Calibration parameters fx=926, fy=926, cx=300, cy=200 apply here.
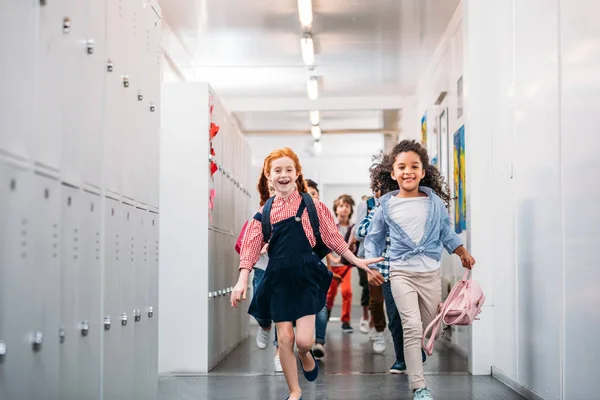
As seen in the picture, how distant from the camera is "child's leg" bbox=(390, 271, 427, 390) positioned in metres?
5.05

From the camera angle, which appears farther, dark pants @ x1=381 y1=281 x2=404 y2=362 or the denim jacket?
dark pants @ x1=381 y1=281 x2=404 y2=362

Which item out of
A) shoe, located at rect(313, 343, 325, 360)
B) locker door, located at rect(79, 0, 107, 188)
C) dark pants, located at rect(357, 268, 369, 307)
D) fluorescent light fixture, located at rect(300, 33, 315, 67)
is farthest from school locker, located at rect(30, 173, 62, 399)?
dark pants, located at rect(357, 268, 369, 307)

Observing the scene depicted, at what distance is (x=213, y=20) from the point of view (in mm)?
8906

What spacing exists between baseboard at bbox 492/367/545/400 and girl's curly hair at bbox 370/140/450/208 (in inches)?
47.3

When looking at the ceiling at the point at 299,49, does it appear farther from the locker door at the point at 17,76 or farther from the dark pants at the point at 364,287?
the locker door at the point at 17,76

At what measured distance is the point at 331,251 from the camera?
5.17 meters

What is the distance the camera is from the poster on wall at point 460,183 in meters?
7.36

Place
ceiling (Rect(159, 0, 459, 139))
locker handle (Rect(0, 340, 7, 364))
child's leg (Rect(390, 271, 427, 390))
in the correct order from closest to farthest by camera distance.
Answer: locker handle (Rect(0, 340, 7, 364))
child's leg (Rect(390, 271, 427, 390))
ceiling (Rect(159, 0, 459, 139))

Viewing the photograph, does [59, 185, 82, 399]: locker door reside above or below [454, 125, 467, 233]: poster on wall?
below

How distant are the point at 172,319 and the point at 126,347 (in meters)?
2.52

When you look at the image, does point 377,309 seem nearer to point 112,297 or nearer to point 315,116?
point 112,297

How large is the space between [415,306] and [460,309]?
10.2 inches

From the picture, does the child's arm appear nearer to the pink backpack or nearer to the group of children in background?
the group of children in background

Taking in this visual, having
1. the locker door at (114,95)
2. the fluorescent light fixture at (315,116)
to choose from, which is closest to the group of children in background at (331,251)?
the locker door at (114,95)
